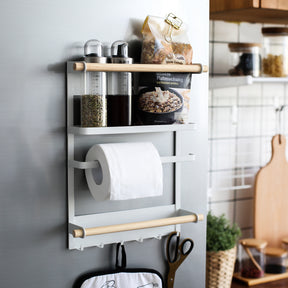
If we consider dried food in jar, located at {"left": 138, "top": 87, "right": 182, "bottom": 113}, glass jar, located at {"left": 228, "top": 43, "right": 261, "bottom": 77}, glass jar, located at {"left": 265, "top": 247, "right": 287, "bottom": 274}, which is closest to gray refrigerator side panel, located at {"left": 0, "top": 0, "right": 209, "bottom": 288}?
dried food in jar, located at {"left": 138, "top": 87, "right": 182, "bottom": 113}

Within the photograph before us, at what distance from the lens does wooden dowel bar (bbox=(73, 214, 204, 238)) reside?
1.17 metres

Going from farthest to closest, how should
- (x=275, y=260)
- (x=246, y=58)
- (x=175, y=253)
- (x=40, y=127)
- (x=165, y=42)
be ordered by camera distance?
1. (x=275, y=260)
2. (x=246, y=58)
3. (x=175, y=253)
4. (x=165, y=42)
5. (x=40, y=127)

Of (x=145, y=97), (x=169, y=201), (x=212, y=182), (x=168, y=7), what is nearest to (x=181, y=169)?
(x=169, y=201)

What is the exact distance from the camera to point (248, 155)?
6.85 feet

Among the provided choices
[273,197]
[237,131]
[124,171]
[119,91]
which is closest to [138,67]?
[119,91]

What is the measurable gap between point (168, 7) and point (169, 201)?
50 centimetres

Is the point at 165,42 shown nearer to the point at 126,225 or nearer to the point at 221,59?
the point at 126,225

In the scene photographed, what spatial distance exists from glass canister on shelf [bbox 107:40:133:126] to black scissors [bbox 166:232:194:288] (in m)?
0.36

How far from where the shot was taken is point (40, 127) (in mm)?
1184

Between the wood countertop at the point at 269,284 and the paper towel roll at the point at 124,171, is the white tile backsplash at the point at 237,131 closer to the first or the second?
the wood countertop at the point at 269,284

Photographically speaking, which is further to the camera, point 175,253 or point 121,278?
point 175,253

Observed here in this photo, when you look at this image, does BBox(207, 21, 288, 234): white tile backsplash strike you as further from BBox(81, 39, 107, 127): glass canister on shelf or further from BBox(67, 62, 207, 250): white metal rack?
BBox(81, 39, 107, 127): glass canister on shelf

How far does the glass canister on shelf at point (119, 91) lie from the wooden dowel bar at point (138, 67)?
42 millimetres

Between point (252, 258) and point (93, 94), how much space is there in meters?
0.99
